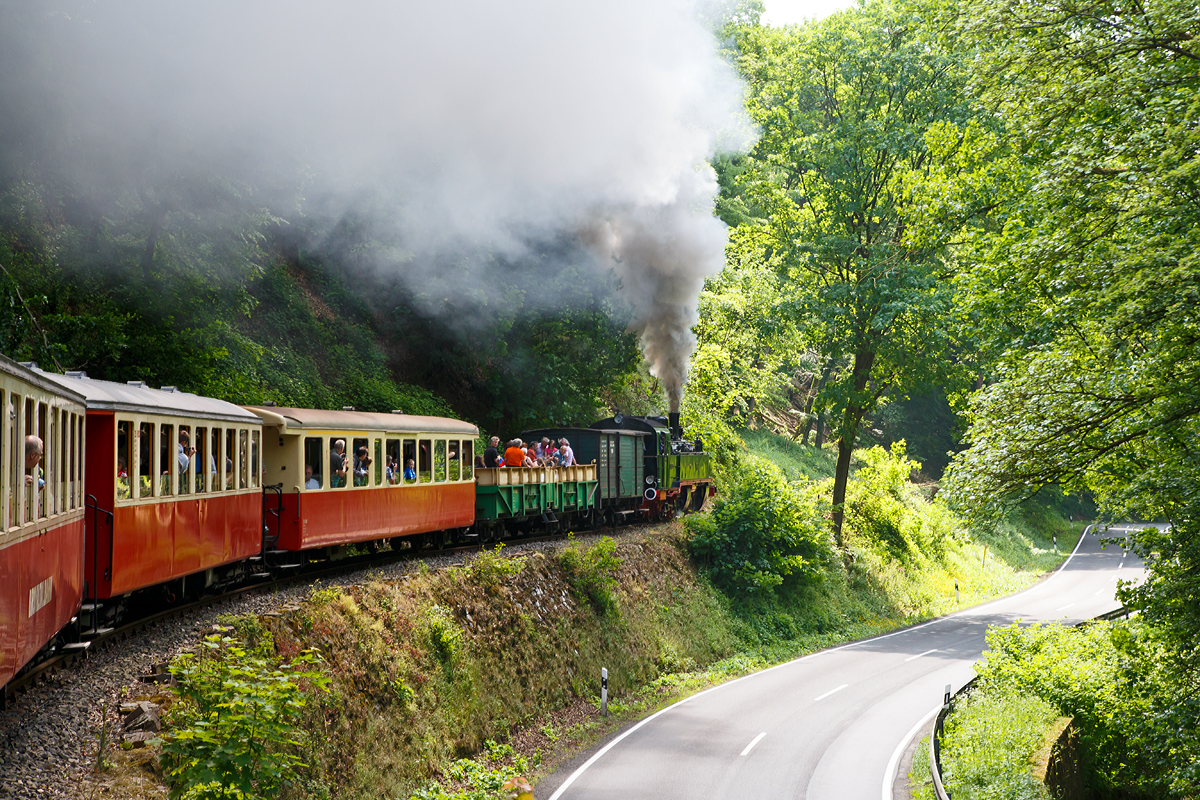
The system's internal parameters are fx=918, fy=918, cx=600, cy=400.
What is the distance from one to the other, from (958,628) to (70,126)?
26865 mm

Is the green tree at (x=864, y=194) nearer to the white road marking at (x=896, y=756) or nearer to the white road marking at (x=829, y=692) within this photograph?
the white road marking at (x=829, y=692)

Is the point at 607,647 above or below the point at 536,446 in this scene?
below

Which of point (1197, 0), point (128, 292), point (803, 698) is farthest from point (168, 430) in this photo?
point (803, 698)

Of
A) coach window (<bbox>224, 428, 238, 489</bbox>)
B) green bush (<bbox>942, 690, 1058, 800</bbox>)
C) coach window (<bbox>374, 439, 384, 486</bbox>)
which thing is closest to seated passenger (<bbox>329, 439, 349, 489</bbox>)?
coach window (<bbox>374, 439, 384, 486</bbox>)

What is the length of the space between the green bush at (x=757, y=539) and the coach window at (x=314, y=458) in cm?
1445

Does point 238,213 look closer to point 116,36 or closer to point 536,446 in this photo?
point 116,36

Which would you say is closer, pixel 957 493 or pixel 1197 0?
pixel 1197 0

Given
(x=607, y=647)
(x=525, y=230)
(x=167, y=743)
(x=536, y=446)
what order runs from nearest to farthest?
(x=167, y=743), (x=607, y=647), (x=536, y=446), (x=525, y=230)

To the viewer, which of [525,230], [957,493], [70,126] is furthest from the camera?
[525,230]

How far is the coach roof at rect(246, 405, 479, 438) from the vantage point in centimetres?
1319

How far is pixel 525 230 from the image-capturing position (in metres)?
25.0

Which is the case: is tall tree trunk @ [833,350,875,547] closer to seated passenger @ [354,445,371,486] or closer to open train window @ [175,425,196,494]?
seated passenger @ [354,445,371,486]

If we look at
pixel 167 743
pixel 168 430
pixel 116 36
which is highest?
pixel 116 36

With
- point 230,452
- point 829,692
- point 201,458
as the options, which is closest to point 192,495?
point 201,458
